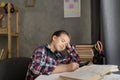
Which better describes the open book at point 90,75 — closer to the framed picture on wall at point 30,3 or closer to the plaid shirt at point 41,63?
the plaid shirt at point 41,63

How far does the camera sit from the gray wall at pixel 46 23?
2.27 meters

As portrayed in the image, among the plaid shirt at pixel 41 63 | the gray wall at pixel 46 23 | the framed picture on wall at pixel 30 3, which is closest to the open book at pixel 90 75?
the plaid shirt at pixel 41 63

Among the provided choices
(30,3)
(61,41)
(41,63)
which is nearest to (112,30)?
(61,41)

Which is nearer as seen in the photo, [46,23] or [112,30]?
[112,30]

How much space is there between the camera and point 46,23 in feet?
7.91

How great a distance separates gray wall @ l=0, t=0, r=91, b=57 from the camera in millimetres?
2273

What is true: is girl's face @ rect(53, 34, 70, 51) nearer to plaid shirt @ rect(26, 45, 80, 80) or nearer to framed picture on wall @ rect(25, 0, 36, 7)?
plaid shirt @ rect(26, 45, 80, 80)

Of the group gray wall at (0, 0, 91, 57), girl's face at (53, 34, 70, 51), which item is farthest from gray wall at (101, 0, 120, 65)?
gray wall at (0, 0, 91, 57)

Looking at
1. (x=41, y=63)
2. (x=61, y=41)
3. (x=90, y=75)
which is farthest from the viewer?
(x=61, y=41)

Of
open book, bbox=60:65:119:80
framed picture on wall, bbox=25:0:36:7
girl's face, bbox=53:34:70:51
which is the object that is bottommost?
open book, bbox=60:65:119:80

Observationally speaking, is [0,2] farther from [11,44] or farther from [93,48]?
[93,48]

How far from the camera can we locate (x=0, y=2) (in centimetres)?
253

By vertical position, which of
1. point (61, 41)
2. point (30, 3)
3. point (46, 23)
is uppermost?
point (30, 3)

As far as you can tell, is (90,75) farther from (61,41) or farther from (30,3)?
(30,3)
